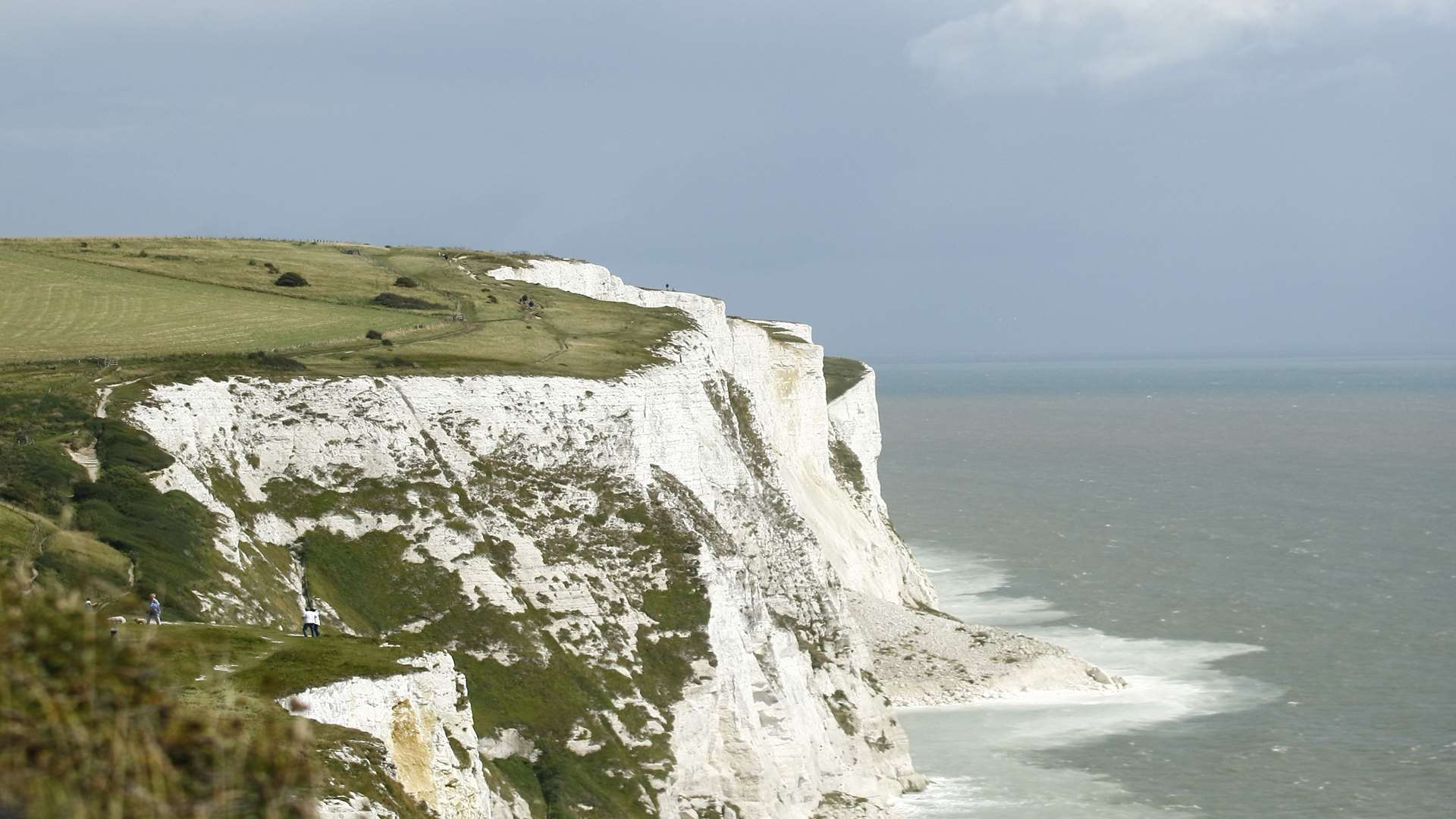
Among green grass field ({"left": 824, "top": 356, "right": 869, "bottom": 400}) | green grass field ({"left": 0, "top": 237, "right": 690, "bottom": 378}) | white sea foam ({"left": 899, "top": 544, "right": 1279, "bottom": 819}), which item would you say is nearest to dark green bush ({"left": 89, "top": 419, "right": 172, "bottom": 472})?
green grass field ({"left": 0, "top": 237, "right": 690, "bottom": 378})

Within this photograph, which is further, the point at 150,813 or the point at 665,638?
the point at 665,638

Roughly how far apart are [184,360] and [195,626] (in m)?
22.8

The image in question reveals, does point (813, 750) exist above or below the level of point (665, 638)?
below

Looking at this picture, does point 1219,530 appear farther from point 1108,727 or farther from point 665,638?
point 665,638

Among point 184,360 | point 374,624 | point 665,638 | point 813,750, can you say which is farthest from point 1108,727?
point 184,360

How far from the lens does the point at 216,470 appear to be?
44.1 meters

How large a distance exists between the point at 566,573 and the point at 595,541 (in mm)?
2088

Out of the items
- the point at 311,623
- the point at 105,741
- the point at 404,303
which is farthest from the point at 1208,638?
the point at 105,741

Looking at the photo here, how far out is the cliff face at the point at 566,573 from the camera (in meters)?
42.6

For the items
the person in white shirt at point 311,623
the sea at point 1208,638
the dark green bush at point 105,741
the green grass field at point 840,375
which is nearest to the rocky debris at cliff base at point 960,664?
the sea at point 1208,638

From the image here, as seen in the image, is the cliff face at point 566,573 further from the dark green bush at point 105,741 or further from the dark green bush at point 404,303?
the dark green bush at point 105,741

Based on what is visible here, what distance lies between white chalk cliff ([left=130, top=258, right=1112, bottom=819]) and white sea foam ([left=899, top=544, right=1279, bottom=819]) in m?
3.15

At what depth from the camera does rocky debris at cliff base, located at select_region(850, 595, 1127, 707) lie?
235 feet

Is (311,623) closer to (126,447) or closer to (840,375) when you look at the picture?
(126,447)
